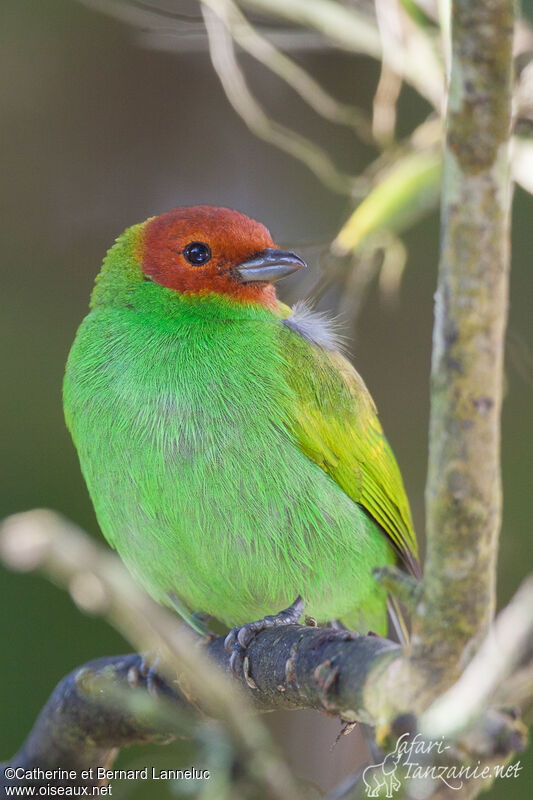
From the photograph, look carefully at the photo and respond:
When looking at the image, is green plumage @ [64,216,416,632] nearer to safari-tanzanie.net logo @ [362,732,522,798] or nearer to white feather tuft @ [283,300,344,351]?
white feather tuft @ [283,300,344,351]

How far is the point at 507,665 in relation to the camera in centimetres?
125

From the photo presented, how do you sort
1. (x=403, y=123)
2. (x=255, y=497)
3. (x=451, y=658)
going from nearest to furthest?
(x=451, y=658), (x=255, y=497), (x=403, y=123)

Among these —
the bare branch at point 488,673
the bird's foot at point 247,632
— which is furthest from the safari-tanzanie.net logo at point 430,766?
the bird's foot at point 247,632

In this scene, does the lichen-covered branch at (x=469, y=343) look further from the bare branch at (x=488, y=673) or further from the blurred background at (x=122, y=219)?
the blurred background at (x=122, y=219)

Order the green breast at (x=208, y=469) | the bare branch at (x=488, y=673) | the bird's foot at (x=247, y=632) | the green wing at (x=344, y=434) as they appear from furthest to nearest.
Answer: the green wing at (x=344, y=434) < the green breast at (x=208, y=469) < the bird's foot at (x=247, y=632) < the bare branch at (x=488, y=673)

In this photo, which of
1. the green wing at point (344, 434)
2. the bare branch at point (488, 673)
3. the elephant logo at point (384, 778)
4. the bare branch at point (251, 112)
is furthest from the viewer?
the bare branch at point (251, 112)

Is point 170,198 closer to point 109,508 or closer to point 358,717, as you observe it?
point 109,508

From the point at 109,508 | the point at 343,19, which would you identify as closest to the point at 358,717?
the point at 109,508

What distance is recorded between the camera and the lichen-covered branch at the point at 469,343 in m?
1.31

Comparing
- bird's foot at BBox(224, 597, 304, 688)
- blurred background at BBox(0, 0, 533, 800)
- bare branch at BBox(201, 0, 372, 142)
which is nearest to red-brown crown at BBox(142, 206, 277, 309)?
bare branch at BBox(201, 0, 372, 142)

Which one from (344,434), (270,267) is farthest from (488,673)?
(270,267)

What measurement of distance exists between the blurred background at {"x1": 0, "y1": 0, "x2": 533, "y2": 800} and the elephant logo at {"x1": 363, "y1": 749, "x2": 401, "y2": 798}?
97.5 inches

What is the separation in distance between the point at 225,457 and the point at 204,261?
67cm

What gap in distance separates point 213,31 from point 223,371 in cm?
165
